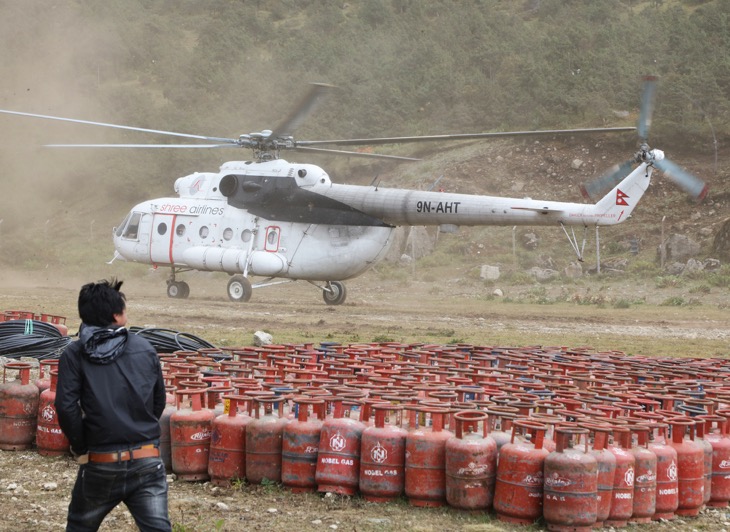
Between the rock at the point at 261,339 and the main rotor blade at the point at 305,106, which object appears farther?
the main rotor blade at the point at 305,106

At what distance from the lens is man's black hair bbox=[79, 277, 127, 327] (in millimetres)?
5012

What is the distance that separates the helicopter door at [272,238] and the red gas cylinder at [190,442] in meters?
16.6

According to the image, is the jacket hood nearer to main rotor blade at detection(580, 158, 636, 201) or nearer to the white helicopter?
main rotor blade at detection(580, 158, 636, 201)

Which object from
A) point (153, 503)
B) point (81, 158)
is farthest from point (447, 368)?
point (81, 158)

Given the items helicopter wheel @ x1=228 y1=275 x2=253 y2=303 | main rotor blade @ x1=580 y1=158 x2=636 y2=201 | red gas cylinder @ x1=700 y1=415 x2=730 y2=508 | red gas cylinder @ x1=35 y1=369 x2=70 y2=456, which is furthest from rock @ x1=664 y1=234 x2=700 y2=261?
red gas cylinder @ x1=35 y1=369 x2=70 y2=456

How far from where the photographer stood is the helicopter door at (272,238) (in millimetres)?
24203

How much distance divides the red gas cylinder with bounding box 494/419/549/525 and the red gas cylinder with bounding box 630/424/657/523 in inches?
29.1

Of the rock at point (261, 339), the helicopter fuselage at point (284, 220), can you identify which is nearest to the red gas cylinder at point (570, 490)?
the rock at point (261, 339)

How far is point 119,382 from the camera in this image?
4.97 meters

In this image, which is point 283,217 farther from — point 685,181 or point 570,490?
point 570,490

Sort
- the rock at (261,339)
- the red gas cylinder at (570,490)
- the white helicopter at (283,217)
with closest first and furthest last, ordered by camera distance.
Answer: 1. the red gas cylinder at (570,490)
2. the rock at (261,339)
3. the white helicopter at (283,217)

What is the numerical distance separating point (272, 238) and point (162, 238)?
3.53 metres

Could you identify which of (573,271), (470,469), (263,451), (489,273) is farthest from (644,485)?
(489,273)

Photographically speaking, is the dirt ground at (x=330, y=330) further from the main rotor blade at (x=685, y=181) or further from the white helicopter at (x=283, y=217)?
the main rotor blade at (x=685, y=181)
